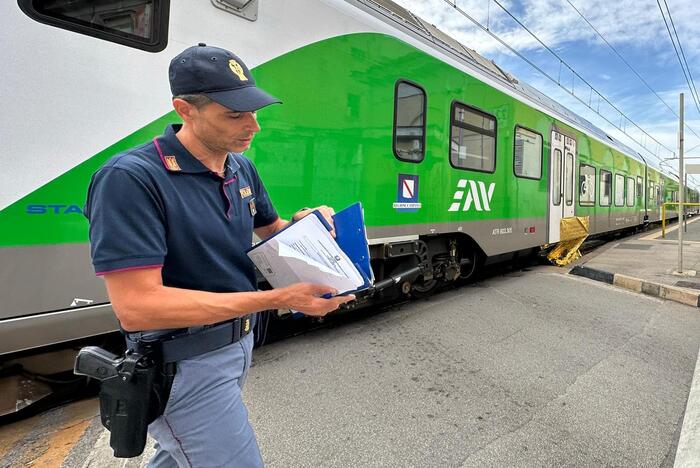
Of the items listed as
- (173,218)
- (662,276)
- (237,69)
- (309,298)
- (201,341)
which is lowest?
(662,276)

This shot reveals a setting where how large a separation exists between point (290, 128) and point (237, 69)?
6.61ft

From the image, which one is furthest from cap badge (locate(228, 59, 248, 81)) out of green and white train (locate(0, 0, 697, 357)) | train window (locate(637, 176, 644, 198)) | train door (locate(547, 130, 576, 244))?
train window (locate(637, 176, 644, 198))

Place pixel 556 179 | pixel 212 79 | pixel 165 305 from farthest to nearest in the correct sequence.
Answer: pixel 556 179, pixel 212 79, pixel 165 305

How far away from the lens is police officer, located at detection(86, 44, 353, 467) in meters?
1.10

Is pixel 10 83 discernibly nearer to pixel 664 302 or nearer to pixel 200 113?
pixel 200 113

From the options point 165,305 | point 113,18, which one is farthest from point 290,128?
point 165,305

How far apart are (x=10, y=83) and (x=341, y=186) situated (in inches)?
90.1

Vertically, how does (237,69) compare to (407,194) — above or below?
above

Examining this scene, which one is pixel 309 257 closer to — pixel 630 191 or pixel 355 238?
pixel 355 238

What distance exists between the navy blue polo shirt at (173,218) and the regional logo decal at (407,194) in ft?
9.56

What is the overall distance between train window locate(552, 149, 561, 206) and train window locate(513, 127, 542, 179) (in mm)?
761

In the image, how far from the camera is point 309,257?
1.33 metres

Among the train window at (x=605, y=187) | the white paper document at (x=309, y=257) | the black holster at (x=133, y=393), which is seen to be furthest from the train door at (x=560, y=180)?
the black holster at (x=133, y=393)

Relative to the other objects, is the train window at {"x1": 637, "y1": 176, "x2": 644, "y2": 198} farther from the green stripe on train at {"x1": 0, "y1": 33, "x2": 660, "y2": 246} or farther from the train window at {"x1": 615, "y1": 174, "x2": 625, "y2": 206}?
the green stripe on train at {"x1": 0, "y1": 33, "x2": 660, "y2": 246}
